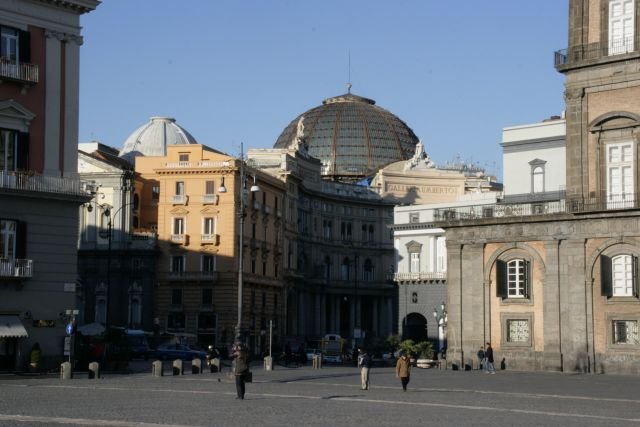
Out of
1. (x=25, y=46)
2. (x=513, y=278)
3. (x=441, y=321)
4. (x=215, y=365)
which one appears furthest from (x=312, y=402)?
(x=441, y=321)

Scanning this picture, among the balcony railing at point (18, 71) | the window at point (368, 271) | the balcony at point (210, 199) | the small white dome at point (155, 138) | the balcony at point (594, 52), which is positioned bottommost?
the window at point (368, 271)

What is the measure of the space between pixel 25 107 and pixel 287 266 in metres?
75.0

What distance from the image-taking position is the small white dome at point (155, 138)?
13650 cm

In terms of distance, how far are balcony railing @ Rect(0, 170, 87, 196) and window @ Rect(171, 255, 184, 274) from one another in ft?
183

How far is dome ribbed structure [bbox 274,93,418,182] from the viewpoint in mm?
187250

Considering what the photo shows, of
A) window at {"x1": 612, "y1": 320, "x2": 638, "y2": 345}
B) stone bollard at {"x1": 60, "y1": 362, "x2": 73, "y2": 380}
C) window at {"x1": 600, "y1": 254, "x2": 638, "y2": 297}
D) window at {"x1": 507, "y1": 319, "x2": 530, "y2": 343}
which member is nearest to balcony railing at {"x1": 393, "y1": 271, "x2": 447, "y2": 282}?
window at {"x1": 507, "y1": 319, "x2": 530, "y2": 343}

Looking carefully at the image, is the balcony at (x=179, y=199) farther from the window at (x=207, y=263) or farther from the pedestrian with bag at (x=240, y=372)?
the pedestrian with bag at (x=240, y=372)

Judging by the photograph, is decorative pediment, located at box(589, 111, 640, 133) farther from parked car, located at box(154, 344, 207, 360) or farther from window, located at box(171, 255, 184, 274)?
window, located at box(171, 255, 184, 274)

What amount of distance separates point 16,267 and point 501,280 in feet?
95.0

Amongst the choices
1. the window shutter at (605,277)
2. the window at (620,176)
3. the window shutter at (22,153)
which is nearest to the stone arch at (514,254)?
the window shutter at (605,277)

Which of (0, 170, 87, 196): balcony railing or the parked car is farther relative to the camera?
the parked car

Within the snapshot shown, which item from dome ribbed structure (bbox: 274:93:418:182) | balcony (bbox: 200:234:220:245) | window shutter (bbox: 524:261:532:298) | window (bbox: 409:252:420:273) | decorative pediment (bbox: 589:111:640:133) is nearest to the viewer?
decorative pediment (bbox: 589:111:640:133)

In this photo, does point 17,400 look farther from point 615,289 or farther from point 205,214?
point 205,214

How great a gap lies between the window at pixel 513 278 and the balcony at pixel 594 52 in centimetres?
1112
